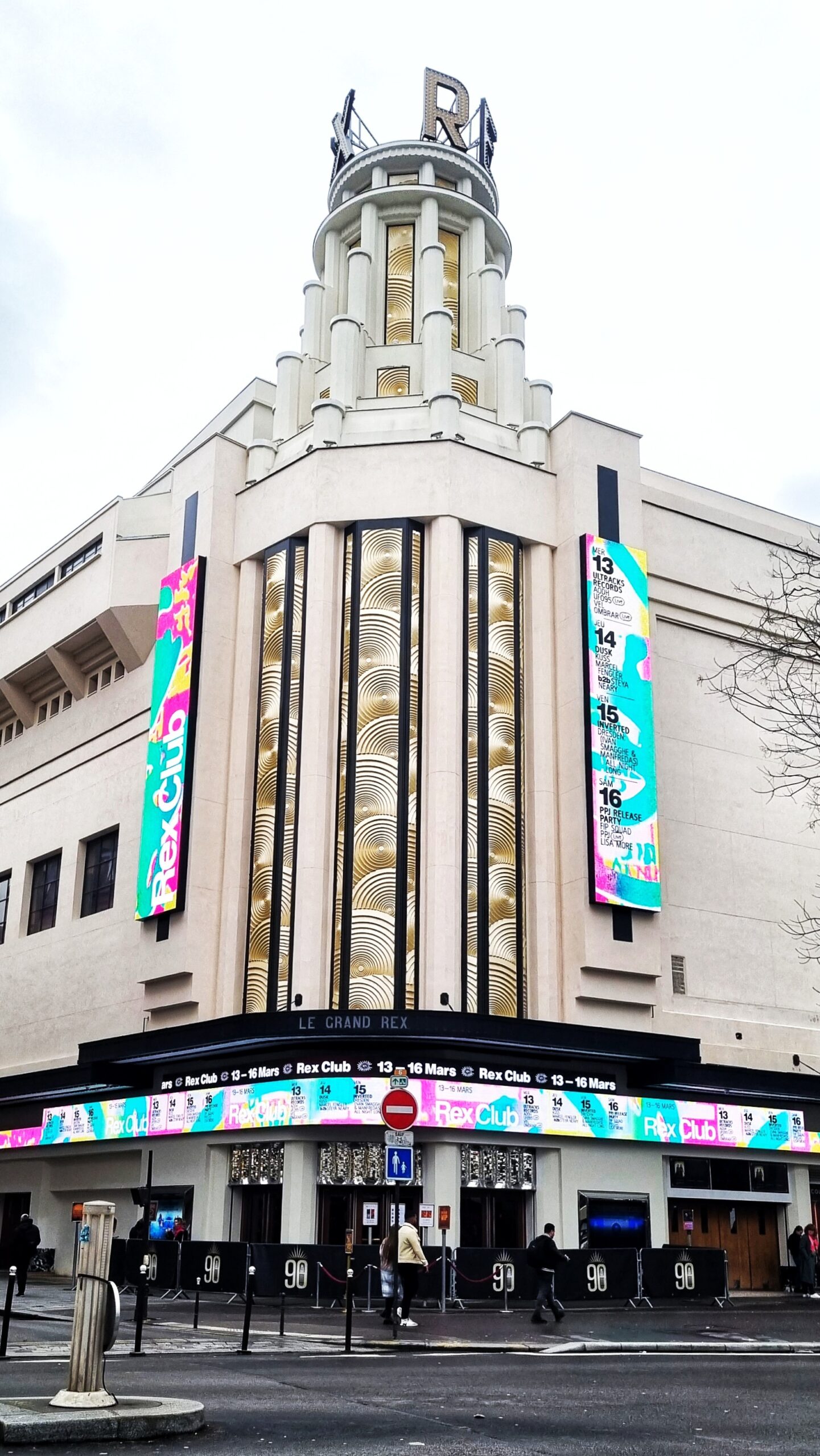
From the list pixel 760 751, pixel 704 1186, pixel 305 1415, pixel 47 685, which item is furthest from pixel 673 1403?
pixel 47 685


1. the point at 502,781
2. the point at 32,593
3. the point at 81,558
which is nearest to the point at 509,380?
the point at 502,781

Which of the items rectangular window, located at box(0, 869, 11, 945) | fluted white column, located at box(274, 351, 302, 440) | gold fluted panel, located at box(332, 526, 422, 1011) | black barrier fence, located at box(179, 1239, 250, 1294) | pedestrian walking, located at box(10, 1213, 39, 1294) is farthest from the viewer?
rectangular window, located at box(0, 869, 11, 945)

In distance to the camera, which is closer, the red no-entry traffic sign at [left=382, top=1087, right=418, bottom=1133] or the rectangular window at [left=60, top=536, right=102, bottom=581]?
the red no-entry traffic sign at [left=382, top=1087, right=418, bottom=1133]

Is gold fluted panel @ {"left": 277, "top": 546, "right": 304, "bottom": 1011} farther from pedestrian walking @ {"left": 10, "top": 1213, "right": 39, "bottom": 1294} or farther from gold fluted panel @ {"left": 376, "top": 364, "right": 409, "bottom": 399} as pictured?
pedestrian walking @ {"left": 10, "top": 1213, "right": 39, "bottom": 1294}

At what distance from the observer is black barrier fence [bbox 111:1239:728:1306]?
28438 mm

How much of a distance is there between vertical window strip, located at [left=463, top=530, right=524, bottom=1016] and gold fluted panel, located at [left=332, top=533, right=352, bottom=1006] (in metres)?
3.23

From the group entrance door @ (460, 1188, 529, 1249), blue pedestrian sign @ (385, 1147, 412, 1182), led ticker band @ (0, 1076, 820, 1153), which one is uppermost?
led ticker band @ (0, 1076, 820, 1153)

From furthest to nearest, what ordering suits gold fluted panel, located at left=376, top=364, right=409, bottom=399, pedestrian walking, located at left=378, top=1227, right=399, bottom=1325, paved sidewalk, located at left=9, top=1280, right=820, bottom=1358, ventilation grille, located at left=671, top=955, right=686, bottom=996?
gold fluted panel, located at left=376, top=364, right=409, bottom=399, ventilation grille, located at left=671, top=955, right=686, bottom=996, pedestrian walking, located at left=378, top=1227, right=399, bottom=1325, paved sidewalk, located at left=9, top=1280, right=820, bottom=1358

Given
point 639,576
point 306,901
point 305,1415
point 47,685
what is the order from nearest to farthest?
point 305,1415
point 306,901
point 639,576
point 47,685

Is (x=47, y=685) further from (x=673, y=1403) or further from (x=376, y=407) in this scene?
(x=673, y=1403)

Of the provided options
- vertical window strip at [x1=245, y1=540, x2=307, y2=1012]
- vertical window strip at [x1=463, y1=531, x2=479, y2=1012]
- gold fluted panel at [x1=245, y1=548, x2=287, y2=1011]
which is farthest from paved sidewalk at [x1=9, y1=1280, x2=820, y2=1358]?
gold fluted panel at [x1=245, y1=548, x2=287, y2=1011]

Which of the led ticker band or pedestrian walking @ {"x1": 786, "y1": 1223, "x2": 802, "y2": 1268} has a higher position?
the led ticker band

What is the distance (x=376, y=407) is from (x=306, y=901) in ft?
52.7

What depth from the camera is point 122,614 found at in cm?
4634
